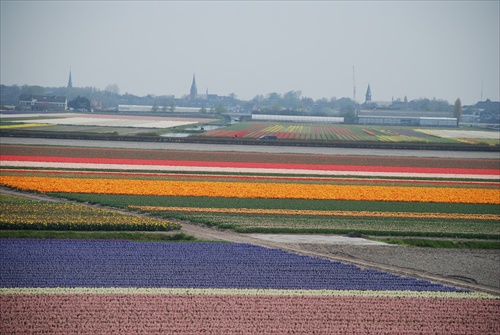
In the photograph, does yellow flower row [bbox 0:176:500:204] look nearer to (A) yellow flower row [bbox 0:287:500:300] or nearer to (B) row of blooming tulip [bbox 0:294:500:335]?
(A) yellow flower row [bbox 0:287:500:300]

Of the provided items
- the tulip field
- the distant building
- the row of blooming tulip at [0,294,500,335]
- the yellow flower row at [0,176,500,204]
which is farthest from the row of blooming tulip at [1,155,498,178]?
the distant building

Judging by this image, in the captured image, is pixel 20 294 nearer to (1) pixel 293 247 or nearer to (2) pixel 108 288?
(2) pixel 108 288

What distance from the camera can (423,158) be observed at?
5894 cm

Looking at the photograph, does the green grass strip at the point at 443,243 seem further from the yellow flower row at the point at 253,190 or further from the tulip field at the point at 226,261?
the yellow flower row at the point at 253,190

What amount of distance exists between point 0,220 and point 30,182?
468 inches

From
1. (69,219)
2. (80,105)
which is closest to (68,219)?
(69,219)

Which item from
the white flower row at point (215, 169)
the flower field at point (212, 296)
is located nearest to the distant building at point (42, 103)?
the white flower row at point (215, 169)

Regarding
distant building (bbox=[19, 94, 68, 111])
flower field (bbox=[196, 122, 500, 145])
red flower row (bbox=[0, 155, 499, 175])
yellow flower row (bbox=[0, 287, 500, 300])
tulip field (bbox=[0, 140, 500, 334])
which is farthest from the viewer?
distant building (bbox=[19, 94, 68, 111])

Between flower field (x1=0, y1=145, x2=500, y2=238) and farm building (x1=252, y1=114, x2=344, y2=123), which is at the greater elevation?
farm building (x1=252, y1=114, x2=344, y2=123)

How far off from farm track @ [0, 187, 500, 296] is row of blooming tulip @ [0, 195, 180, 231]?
1.78m

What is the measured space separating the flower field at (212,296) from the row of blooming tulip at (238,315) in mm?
27

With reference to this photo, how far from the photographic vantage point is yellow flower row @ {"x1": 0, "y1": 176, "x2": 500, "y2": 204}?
36.2 meters

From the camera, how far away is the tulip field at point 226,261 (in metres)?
16.6

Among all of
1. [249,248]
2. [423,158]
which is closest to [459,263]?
[249,248]
